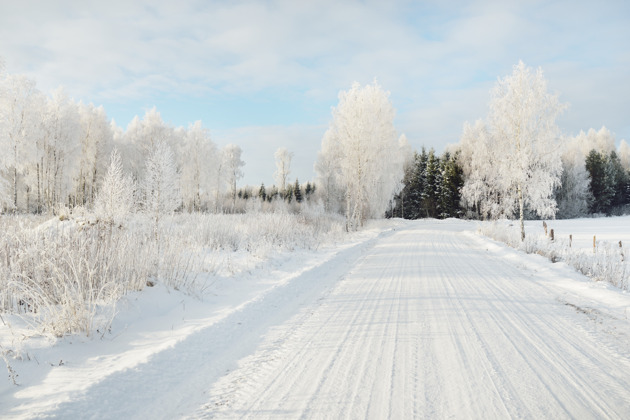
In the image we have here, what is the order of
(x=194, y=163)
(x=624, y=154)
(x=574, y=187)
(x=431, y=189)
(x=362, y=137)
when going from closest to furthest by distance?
(x=362, y=137)
(x=194, y=163)
(x=574, y=187)
(x=431, y=189)
(x=624, y=154)

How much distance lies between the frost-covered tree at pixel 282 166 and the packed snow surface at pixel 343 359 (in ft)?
170

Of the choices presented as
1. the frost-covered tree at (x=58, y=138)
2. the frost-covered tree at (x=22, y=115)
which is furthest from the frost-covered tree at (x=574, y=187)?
the frost-covered tree at (x=22, y=115)

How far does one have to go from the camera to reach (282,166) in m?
57.3

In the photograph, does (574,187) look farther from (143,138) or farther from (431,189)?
(143,138)

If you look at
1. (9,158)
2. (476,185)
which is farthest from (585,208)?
(9,158)

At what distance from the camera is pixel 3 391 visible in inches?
95.7

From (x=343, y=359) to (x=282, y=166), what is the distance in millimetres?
55201

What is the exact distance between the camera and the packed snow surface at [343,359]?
2.42 meters

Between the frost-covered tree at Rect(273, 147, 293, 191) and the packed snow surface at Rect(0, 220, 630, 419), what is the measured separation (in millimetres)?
51874

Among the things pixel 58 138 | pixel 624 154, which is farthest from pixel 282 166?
pixel 624 154

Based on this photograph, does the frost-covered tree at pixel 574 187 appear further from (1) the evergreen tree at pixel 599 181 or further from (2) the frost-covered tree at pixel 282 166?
(2) the frost-covered tree at pixel 282 166

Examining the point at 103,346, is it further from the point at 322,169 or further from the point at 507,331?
the point at 322,169

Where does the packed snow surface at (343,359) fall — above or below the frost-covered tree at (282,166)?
below

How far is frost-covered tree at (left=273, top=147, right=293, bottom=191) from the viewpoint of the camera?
2238 inches
